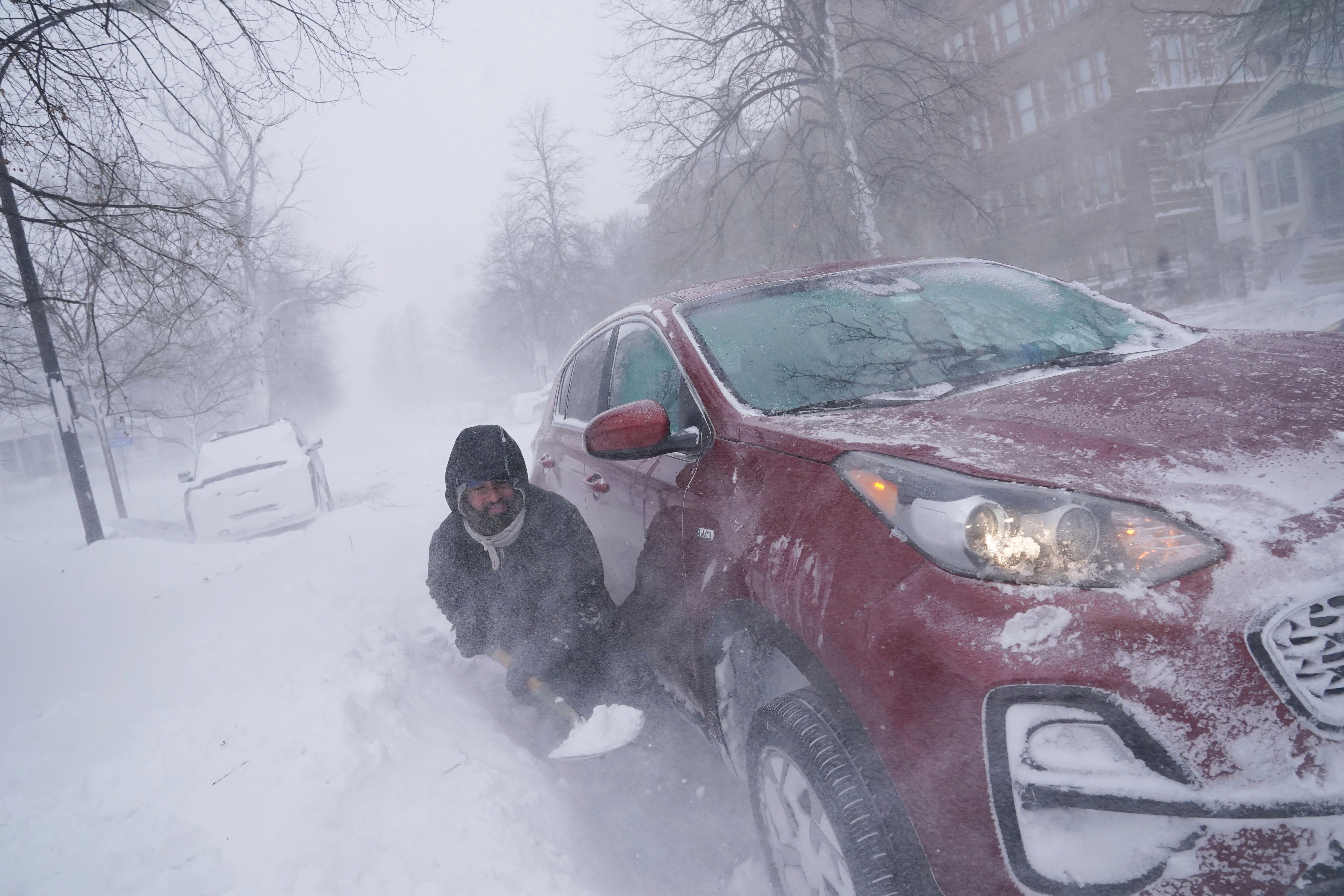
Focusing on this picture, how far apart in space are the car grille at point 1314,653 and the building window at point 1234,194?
91.7 feet

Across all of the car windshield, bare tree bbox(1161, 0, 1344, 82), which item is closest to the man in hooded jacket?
the car windshield

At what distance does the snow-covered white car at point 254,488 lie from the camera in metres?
10.1

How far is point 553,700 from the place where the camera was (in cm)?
341

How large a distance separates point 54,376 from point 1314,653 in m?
11.3

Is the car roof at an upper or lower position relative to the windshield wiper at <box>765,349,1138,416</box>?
upper

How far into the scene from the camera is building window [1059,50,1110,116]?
2400 cm

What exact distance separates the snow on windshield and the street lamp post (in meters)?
1.39


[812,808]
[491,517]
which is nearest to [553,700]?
[491,517]

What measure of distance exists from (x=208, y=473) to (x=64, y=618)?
21.5 ft

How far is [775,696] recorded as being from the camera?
2.07 metres

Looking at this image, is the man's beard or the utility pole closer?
the man's beard

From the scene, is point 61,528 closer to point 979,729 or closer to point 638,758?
point 638,758

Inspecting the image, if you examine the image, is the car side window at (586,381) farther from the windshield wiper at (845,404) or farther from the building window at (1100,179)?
the building window at (1100,179)

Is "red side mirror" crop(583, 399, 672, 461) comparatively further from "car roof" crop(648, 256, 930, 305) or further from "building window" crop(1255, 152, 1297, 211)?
"building window" crop(1255, 152, 1297, 211)
